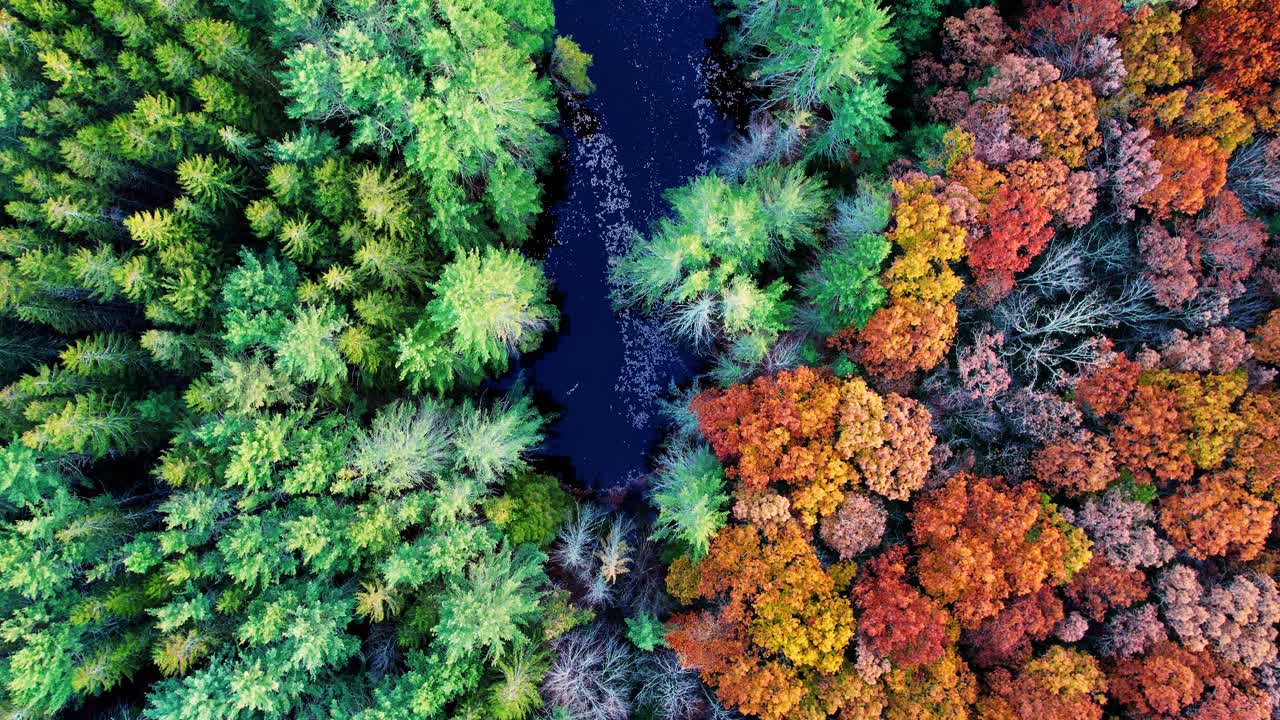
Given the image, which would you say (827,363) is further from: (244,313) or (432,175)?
(244,313)

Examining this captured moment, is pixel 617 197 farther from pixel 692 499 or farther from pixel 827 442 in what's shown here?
pixel 827 442

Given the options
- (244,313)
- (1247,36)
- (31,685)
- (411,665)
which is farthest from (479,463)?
(1247,36)

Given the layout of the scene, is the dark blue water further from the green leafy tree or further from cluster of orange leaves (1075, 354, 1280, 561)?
cluster of orange leaves (1075, 354, 1280, 561)

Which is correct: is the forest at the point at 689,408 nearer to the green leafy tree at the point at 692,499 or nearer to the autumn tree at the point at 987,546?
the autumn tree at the point at 987,546

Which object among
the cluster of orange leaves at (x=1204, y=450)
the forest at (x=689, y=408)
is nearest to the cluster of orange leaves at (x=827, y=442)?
the forest at (x=689, y=408)

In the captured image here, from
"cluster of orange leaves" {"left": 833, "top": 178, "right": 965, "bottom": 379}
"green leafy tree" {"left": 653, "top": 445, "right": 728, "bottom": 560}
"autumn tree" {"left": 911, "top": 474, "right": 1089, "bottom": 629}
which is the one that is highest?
"cluster of orange leaves" {"left": 833, "top": 178, "right": 965, "bottom": 379}

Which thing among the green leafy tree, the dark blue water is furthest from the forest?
the dark blue water

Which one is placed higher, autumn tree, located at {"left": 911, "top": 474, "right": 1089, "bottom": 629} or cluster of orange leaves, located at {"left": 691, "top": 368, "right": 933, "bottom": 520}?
cluster of orange leaves, located at {"left": 691, "top": 368, "right": 933, "bottom": 520}
